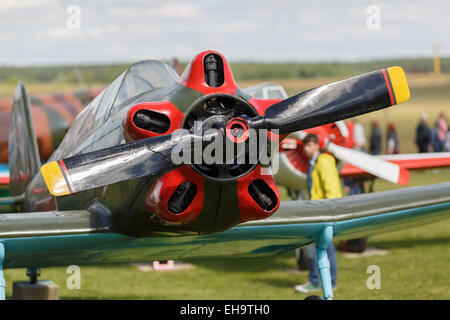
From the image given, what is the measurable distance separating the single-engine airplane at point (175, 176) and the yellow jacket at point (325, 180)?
1.58m

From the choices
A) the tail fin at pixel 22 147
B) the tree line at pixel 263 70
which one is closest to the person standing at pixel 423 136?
the tail fin at pixel 22 147

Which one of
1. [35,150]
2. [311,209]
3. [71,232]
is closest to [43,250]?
[71,232]

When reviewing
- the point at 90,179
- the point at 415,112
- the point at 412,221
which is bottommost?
the point at 412,221

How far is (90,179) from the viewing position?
4.04 m

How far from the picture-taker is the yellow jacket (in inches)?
296

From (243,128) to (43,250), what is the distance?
2026 mm

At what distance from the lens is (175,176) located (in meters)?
4.28

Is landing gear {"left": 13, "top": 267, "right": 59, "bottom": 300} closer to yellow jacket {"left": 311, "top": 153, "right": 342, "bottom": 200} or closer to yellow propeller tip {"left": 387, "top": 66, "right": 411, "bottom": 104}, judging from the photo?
yellow jacket {"left": 311, "top": 153, "right": 342, "bottom": 200}

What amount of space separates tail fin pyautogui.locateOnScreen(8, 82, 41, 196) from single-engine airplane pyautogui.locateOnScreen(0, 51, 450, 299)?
1873 millimetres

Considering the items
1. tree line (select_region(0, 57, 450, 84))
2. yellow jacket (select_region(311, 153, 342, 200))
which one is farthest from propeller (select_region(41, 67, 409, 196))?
tree line (select_region(0, 57, 450, 84))

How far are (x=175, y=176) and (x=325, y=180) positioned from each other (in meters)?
3.56

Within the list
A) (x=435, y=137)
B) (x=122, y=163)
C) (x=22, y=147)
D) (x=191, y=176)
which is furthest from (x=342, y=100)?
(x=435, y=137)

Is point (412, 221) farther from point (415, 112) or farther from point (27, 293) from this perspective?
point (415, 112)

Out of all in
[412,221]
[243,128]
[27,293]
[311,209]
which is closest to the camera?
[243,128]
